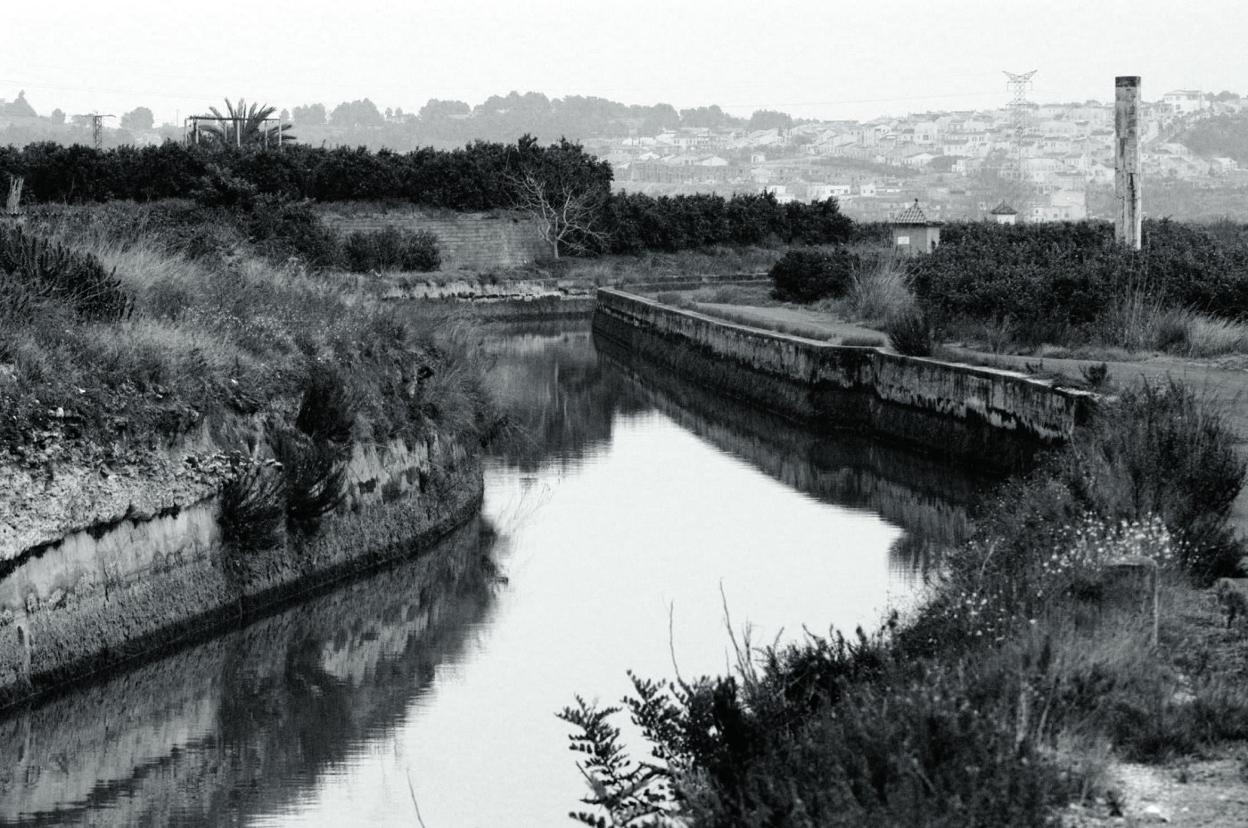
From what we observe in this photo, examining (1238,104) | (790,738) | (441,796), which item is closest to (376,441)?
(441,796)

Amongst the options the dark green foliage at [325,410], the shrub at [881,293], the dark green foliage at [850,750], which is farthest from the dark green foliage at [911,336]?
the dark green foliage at [850,750]

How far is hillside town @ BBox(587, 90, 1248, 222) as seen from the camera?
125375mm

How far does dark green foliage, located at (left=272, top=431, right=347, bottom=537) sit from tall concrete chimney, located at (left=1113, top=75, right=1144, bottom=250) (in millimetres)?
18933

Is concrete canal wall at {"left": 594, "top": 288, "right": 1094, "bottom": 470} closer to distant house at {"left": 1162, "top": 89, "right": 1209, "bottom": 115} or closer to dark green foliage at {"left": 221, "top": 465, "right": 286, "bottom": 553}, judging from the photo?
dark green foliage at {"left": 221, "top": 465, "right": 286, "bottom": 553}

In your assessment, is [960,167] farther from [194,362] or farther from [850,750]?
[850,750]

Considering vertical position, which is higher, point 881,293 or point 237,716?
point 881,293

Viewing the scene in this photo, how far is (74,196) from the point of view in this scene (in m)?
51.4

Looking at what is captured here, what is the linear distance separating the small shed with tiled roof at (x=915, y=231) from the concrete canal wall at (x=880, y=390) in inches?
404

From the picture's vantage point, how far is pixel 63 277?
1362 centimetres

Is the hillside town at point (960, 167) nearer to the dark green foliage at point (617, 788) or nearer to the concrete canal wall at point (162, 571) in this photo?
the concrete canal wall at point (162, 571)

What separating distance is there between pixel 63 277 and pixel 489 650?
455cm

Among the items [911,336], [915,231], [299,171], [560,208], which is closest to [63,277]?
[911,336]

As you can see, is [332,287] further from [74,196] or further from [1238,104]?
[1238,104]

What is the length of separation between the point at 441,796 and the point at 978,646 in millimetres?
3059
